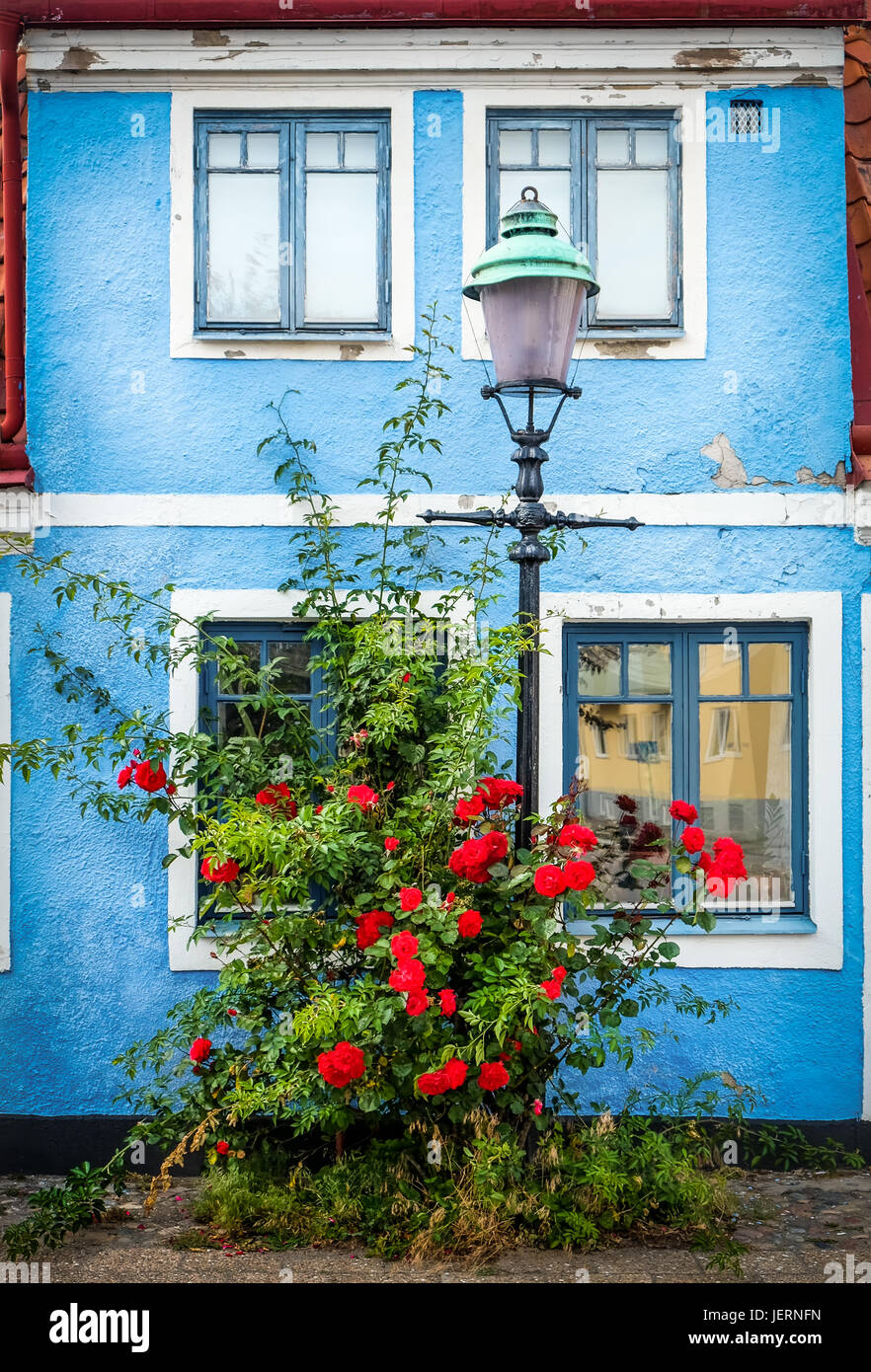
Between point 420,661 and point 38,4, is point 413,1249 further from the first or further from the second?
point 38,4

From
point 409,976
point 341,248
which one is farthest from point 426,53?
point 409,976

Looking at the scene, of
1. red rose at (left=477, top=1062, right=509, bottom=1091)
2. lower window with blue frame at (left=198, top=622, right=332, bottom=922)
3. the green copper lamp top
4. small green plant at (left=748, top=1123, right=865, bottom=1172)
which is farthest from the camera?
small green plant at (left=748, top=1123, right=865, bottom=1172)

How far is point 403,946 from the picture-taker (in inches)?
163

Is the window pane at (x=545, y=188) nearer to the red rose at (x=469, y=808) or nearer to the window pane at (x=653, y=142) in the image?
the window pane at (x=653, y=142)

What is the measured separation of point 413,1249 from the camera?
4328 mm

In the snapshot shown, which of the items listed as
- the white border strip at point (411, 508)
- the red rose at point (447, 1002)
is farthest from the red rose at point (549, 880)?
the white border strip at point (411, 508)

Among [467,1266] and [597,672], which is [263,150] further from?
[467,1266]

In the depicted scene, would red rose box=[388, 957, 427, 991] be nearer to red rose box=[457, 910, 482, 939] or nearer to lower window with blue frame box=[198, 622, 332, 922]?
red rose box=[457, 910, 482, 939]

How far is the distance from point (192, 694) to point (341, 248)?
6.86 ft

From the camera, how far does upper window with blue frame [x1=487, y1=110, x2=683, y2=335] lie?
560cm

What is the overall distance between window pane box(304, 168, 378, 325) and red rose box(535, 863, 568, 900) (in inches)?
108

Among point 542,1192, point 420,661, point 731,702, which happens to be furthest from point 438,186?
point 542,1192

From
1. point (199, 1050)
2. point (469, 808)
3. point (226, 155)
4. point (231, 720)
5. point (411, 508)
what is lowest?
point (199, 1050)

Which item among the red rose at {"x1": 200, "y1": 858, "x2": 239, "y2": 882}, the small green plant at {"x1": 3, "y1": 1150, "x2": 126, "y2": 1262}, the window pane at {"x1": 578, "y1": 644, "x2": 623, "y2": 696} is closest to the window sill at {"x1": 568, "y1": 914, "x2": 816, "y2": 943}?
the window pane at {"x1": 578, "y1": 644, "x2": 623, "y2": 696}
